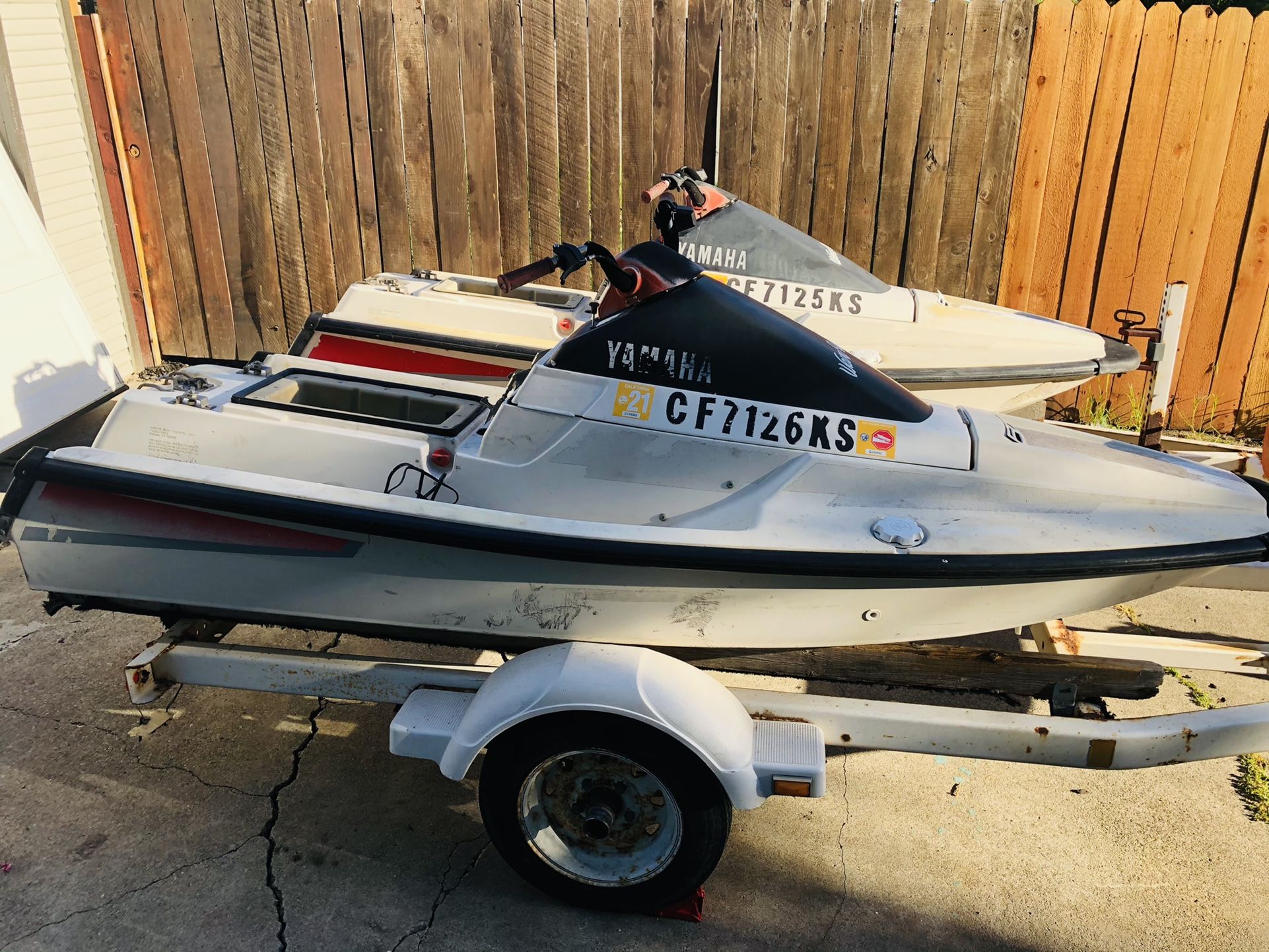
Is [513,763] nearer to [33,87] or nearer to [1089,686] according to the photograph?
[1089,686]

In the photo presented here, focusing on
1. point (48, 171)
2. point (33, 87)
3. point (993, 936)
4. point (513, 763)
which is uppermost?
point (33, 87)

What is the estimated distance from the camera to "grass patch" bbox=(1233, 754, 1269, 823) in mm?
3219

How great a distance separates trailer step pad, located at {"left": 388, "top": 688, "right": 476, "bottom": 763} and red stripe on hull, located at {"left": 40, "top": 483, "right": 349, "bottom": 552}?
516mm

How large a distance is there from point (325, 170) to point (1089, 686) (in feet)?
18.2

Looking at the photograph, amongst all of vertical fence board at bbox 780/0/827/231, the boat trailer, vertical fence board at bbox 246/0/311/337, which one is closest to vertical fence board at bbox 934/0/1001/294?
vertical fence board at bbox 780/0/827/231

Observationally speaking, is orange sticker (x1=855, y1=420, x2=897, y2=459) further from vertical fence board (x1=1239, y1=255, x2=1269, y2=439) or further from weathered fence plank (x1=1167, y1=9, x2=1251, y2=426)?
vertical fence board (x1=1239, y1=255, x2=1269, y2=439)

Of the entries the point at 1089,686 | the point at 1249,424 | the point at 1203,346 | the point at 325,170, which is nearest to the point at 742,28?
the point at 325,170

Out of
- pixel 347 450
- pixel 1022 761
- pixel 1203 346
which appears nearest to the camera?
pixel 1022 761

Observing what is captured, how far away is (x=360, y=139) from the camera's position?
6324mm

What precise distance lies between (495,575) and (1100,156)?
5113mm

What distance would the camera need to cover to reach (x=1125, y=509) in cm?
287

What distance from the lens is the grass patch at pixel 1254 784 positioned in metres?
3.22

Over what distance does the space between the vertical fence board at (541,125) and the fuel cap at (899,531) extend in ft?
13.6

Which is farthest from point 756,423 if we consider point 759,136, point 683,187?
point 759,136
